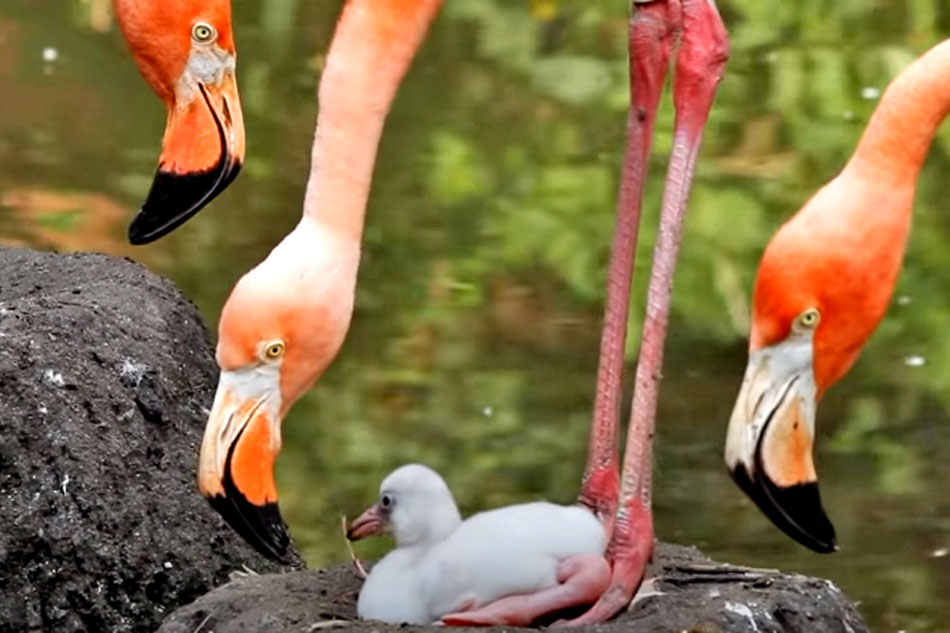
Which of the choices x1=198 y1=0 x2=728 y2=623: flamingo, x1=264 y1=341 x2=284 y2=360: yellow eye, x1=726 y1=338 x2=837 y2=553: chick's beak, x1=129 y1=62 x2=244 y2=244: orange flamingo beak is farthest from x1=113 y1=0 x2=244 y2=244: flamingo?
x1=726 y1=338 x2=837 y2=553: chick's beak

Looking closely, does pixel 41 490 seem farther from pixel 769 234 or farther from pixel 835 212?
pixel 769 234

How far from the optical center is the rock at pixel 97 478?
3613 millimetres

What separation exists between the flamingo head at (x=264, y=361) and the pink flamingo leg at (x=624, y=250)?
0.44 m

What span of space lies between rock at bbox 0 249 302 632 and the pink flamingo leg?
85 centimetres

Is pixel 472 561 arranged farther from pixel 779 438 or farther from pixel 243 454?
pixel 779 438

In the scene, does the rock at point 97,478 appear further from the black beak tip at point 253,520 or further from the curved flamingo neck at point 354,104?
the curved flamingo neck at point 354,104

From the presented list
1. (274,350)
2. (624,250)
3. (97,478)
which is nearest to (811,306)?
(624,250)

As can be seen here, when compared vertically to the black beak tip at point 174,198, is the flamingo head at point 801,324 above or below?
below

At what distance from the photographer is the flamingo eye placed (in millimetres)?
2941

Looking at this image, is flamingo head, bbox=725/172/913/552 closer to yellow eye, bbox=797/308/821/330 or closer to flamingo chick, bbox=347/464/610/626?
yellow eye, bbox=797/308/821/330

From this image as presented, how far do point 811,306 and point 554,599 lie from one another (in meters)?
0.56

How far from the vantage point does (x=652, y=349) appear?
310cm

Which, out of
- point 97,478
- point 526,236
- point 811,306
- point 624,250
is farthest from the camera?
point 526,236

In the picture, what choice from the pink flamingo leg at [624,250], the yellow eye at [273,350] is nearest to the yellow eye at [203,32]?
the yellow eye at [273,350]
